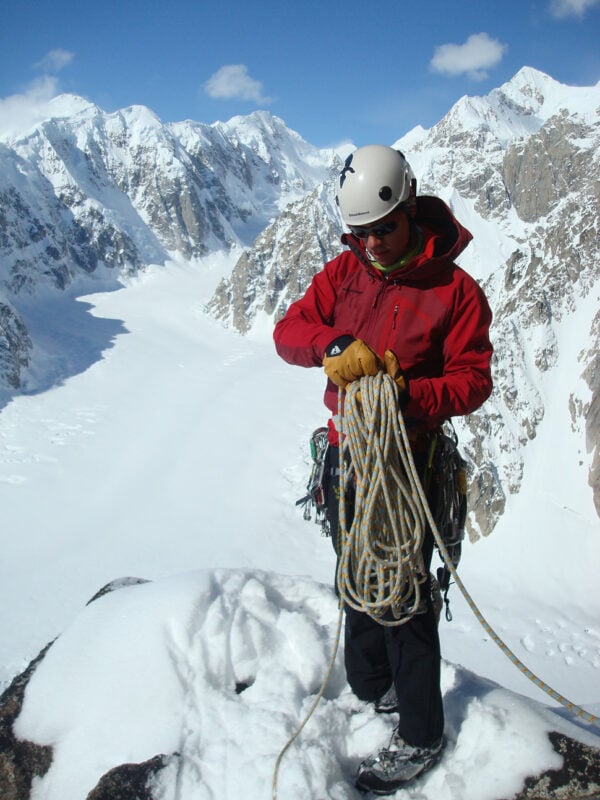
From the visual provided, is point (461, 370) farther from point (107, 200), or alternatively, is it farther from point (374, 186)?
point (107, 200)

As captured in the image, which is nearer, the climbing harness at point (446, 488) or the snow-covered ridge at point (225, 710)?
the snow-covered ridge at point (225, 710)

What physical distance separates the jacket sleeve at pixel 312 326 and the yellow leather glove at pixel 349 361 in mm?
102

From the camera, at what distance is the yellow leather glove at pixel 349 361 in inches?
124

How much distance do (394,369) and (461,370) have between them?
415 mm

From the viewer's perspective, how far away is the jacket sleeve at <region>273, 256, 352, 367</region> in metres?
3.47

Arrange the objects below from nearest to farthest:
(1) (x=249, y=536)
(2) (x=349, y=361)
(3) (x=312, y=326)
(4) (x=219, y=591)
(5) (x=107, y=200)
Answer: (2) (x=349, y=361), (3) (x=312, y=326), (4) (x=219, y=591), (1) (x=249, y=536), (5) (x=107, y=200)

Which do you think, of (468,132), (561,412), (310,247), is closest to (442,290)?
(561,412)

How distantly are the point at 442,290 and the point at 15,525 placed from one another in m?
39.7

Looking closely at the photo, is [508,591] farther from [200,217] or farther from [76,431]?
[200,217]

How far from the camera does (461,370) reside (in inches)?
129

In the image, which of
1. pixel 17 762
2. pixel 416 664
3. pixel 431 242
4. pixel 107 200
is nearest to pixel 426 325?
pixel 431 242

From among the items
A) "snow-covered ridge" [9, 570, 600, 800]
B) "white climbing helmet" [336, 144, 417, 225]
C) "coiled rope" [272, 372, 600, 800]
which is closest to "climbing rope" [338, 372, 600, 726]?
"coiled rope" [272, 372, 600, 800]

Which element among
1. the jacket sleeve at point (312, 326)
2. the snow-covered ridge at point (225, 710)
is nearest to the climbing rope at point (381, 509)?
the jacket sleeve at point (312, 326)

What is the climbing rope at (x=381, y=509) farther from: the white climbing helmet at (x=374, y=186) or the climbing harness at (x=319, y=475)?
the white climbing helmet at (x=374, y=186)
